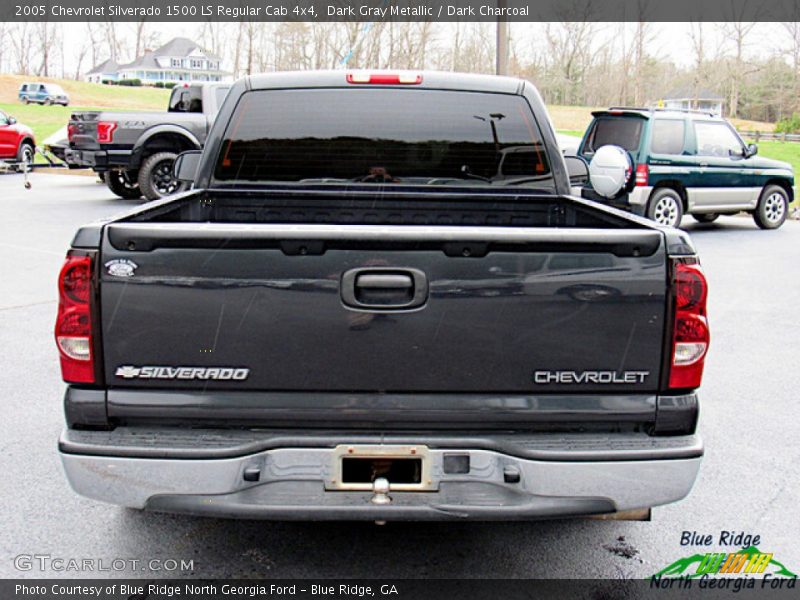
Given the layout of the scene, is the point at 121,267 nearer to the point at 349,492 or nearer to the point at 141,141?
the point at 349,492

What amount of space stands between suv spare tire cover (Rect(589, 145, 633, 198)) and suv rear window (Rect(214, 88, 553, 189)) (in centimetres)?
725

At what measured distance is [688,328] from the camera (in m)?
2.79

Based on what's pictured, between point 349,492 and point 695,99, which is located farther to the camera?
point 695,99

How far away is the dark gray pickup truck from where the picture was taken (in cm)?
266

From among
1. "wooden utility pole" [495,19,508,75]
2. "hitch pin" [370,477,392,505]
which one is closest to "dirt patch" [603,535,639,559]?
"hitch pin" [370,477,392,505]

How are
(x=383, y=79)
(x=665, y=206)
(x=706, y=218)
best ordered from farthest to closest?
(x=706, y=218)
(x=665, y=206)
(x=383, y=79)

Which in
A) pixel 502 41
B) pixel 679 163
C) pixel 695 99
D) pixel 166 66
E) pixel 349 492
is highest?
pixel 166 66

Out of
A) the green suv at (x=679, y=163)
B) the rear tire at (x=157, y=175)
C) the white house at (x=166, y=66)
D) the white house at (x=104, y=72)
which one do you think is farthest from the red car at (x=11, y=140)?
the white house at (x=104, y=72)

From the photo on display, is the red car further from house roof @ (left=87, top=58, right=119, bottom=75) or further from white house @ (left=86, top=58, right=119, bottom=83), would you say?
house roof @ (left=87, top=58, right=119, bottom=75)

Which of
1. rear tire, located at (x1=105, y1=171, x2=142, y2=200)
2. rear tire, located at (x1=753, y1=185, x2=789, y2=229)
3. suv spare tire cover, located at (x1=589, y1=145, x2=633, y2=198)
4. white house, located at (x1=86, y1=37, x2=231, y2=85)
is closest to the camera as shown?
suv spare tire cover, located at (x1=589, y1=145, x2=633, y2=198)

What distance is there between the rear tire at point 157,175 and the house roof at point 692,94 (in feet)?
241

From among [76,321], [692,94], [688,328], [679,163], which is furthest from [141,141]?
[692,94]

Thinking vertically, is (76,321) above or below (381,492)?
above

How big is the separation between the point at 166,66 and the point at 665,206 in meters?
104
